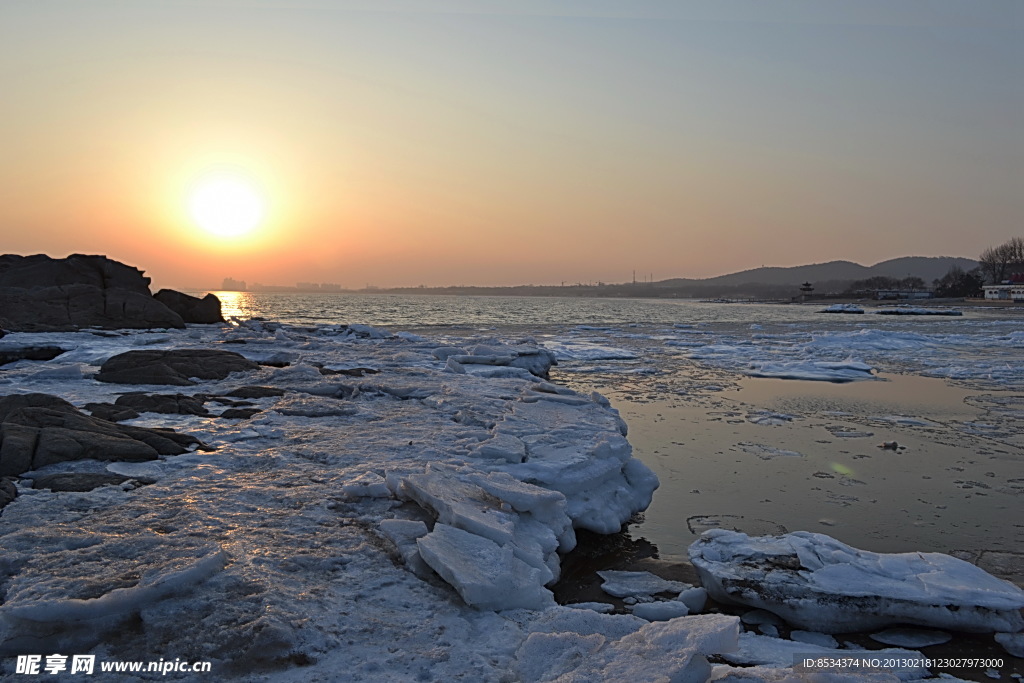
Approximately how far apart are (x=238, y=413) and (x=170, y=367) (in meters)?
3.63

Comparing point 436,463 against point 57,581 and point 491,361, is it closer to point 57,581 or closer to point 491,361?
point 57,581

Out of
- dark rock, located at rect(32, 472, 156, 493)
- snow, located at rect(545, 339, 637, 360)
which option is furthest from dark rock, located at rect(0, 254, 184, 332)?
dark rock, located at rect(32, 472, 156, 493)

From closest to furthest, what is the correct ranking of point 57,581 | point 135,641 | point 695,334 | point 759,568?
point 135,641
point 57,581
point 759,568
point 695,334

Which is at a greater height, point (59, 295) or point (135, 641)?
point (59, 295)

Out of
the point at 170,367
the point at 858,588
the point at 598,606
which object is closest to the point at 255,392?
the point at 170,367

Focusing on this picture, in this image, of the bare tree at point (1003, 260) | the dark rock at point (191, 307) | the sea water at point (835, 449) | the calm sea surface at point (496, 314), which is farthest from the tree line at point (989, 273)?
the dark rock at point (191, 307)

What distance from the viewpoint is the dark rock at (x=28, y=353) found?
1244 centimetres

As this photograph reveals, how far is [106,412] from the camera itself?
23.7 ft

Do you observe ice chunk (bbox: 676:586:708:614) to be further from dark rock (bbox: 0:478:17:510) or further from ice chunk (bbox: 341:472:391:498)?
dark rock (bbox: 0:478:17:510)

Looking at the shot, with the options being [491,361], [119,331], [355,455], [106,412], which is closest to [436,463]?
[355,455]

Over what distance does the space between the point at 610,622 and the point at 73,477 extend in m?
4.50

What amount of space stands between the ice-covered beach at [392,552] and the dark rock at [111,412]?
1.09 feet

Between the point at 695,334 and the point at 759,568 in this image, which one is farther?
the point at 695,334

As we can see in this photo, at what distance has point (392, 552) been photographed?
161 inches
